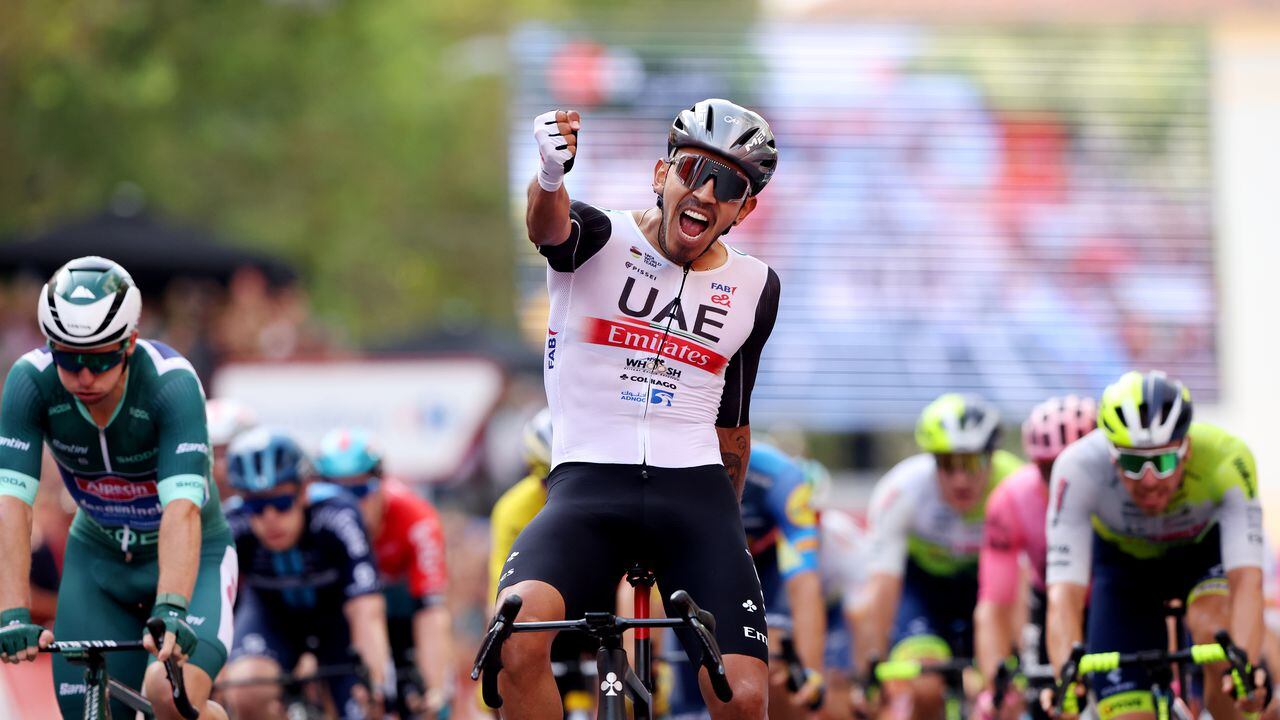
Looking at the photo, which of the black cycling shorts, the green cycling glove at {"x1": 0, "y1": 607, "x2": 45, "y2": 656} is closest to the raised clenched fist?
the black cycling shorts

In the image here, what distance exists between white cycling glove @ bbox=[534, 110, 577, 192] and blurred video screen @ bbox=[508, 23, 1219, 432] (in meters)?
20.7

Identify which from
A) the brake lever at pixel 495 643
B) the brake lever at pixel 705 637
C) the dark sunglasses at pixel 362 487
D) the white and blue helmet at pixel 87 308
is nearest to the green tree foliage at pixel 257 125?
the dark sunglasses at pixel 362 487

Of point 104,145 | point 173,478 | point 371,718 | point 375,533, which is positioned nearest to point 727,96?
point 104,145

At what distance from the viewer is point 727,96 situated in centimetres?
2831

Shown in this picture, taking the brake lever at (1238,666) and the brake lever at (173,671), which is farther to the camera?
the brake lever at (1238,666)

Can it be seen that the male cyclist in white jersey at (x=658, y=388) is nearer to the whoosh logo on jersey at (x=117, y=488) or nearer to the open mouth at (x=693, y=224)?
the open mouth at (x=693, y=224)

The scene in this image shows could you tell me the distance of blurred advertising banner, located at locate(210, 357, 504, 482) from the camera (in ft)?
65.8

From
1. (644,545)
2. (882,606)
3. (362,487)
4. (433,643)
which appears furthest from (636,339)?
(362,487)

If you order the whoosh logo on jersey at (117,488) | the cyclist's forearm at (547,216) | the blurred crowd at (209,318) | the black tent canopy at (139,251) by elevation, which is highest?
the black tent canopy at (139,251)

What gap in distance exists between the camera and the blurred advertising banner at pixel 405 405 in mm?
20047

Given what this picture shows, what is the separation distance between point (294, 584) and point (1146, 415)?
497cm

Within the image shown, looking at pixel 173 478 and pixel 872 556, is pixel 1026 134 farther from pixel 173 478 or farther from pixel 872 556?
pixel 173 478

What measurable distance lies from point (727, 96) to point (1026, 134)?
4.35 m

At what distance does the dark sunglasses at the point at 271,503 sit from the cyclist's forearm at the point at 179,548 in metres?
2.94
